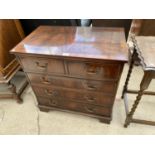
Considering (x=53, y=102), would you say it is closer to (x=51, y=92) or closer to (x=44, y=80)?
(x=51, y=92)

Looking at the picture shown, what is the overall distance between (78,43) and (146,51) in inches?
19.5

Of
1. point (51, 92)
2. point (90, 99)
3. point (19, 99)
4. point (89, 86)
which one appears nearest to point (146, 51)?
point (89, 86)

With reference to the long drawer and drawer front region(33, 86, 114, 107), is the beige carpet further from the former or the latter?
the long drawer

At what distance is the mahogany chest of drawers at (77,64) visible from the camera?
38.8 inches

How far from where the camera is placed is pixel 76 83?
3.87ft

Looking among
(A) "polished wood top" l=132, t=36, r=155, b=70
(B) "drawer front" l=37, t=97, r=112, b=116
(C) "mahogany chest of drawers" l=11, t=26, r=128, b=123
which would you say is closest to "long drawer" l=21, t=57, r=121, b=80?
(C) "mahogany chest of drawers" l=11, t=26, r=128, b=123

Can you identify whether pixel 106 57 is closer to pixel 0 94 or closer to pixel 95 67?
pixel 95 67

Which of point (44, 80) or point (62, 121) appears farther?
point (62, 121)

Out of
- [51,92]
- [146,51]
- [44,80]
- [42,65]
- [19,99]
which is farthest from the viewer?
[19,99]

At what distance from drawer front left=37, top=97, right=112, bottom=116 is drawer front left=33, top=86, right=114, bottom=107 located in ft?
0.23

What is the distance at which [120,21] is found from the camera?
5.83 feet

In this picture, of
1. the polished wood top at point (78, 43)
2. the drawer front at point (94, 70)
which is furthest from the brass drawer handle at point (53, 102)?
the polished wood top at point (78, 43)

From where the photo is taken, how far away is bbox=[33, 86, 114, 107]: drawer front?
1.22m
